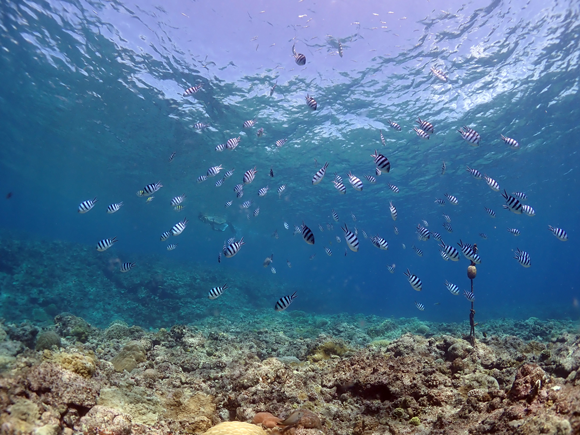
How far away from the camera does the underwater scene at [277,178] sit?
3.83 meters

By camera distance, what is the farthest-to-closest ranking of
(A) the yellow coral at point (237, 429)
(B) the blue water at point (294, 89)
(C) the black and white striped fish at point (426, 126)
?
(B) the blue water at point (294, 89), (C) the black and white striped fish at point (426, 126), (A) the yellow coral at point (237, 429)

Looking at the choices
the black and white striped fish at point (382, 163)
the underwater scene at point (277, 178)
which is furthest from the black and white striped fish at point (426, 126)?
the black and white striped fish at point (382, 163)

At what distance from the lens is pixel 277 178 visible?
32812mm

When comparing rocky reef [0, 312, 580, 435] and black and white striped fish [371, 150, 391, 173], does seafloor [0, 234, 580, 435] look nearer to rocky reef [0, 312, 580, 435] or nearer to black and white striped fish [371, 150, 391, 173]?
rocky reef [0, 312, 580, 435]

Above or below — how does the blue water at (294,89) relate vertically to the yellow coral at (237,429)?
above

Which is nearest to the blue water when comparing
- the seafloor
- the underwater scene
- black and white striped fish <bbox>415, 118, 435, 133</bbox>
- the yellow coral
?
the underwater scene

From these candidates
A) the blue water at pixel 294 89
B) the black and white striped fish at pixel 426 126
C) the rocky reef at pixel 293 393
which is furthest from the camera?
the blue water at pixel 294 89

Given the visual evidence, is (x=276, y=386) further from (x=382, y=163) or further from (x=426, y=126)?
(x=426, y=126)

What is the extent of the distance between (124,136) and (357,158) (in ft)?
70.9

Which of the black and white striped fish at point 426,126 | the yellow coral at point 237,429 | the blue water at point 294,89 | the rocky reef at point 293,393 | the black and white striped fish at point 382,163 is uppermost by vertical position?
the blue water at point 294,89

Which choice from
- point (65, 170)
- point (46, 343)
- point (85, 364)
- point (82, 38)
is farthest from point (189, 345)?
point (65, 170)

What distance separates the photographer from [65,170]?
38.8m

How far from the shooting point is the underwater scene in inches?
151

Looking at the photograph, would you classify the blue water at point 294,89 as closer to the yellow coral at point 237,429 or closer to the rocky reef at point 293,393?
the rocky reef at point 293,393
